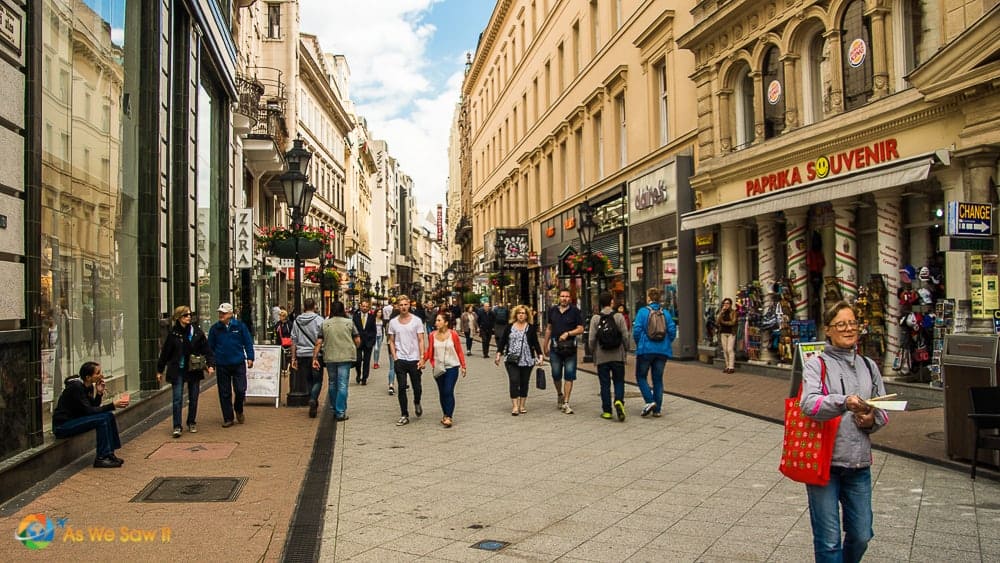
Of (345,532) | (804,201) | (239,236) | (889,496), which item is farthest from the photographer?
(239,236)

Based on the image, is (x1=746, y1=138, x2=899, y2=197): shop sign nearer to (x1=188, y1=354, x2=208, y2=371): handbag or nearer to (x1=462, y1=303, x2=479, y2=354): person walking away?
(x1=188, y1=354, x2=208, y2=371): handbag

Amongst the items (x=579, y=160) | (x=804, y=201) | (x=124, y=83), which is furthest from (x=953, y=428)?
(x=579, y=160)

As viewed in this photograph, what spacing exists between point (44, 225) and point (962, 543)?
837cm

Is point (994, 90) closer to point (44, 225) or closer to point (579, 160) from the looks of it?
point (44, 225)

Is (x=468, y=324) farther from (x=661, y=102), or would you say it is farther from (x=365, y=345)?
(x=365, y=345)

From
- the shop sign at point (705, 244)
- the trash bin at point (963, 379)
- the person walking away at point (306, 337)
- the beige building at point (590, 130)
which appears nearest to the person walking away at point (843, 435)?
the trash bin at point (963, 379)

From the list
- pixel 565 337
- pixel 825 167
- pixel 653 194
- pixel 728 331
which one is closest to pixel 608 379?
pixel 565 337

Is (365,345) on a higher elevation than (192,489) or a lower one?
higher

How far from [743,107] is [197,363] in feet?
45.3

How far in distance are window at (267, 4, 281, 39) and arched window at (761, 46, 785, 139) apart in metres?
30.7

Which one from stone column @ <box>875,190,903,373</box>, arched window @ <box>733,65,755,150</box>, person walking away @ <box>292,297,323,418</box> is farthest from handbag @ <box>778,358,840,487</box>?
arched window @ <box>733,65,755,150</box>

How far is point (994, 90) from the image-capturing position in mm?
11008

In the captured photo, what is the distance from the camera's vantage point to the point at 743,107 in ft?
62.1

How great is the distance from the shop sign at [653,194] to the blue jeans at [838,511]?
698 inches
